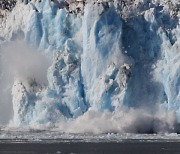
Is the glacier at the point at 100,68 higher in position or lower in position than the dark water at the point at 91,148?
higher

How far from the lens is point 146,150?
1663 inches

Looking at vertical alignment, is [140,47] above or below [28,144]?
above

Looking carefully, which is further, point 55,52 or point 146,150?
point 55,52

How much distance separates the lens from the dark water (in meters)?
41.2

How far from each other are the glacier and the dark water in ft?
11.5

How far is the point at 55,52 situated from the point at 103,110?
5437 millimetres

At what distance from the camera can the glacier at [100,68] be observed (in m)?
50.3

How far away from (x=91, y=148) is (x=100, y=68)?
32.2 feet

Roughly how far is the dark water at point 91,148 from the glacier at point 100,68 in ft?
11.5

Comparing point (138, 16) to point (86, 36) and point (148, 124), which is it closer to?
point (86, 36)

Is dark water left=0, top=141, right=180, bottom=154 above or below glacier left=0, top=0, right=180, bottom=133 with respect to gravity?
below

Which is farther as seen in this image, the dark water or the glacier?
the glacier

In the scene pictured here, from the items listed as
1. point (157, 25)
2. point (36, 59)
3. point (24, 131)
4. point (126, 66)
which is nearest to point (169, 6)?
point (157, 25)

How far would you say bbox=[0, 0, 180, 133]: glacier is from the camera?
50344 millimetres
